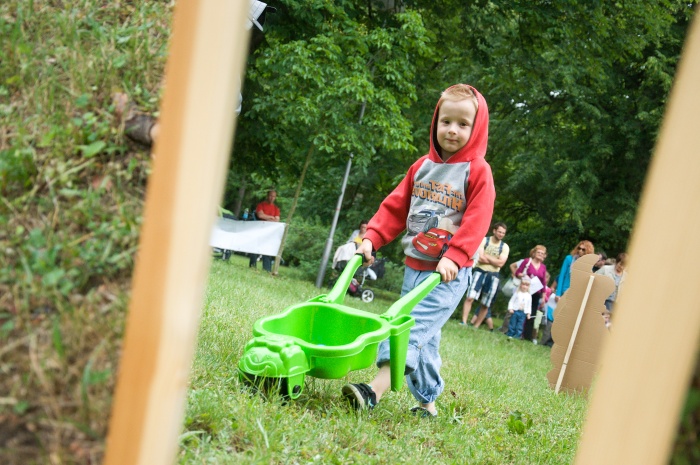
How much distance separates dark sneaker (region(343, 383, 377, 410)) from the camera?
3.04m

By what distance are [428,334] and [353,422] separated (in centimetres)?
76

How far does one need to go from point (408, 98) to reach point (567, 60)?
290 centimetres

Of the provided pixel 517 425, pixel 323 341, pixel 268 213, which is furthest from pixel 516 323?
pixel 323 341

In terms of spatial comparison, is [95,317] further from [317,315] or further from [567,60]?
[567,60]

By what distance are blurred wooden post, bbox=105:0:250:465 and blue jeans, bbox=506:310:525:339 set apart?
11217 mm

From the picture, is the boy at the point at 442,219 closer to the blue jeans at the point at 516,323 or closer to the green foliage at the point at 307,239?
the blue jeans at the point at 516,323

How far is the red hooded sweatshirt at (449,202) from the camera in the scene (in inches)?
127

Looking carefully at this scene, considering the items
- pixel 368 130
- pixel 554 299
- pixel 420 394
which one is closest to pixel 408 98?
pixel 368 130

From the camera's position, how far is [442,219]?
3.40m

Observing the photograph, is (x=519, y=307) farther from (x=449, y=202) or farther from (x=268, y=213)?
(x=449, y=202)

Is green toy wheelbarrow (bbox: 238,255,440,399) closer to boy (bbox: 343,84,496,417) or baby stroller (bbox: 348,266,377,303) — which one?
boy (bbox: 343,84,496,417)

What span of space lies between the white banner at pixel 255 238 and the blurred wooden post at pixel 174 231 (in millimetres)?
12794

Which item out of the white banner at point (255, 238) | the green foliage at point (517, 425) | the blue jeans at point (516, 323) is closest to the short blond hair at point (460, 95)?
the green foliage at point (517, 425)

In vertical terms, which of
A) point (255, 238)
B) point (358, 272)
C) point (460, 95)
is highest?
point (460, 95)
